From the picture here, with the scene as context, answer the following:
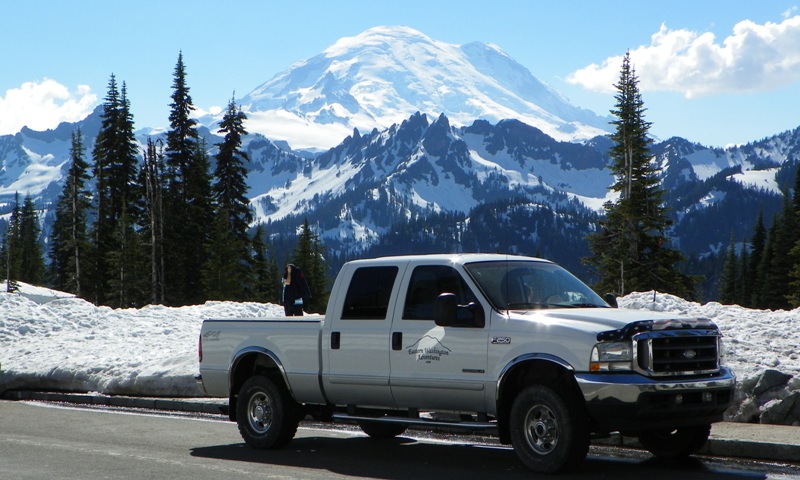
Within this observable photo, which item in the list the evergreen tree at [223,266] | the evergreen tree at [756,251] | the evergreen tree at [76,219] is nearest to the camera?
the evergreen tree at [223,266]

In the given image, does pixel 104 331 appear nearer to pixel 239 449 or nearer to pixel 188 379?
pixel 188 379

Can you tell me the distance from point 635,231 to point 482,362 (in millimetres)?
44231

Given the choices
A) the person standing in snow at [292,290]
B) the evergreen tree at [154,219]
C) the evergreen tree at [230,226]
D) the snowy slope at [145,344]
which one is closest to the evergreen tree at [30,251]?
the evergreen tree at [154,219]

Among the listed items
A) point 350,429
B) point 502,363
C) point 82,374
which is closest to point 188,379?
point 82,374

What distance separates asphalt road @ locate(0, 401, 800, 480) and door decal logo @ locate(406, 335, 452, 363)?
3.49 ft

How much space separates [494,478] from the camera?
8.79 meters

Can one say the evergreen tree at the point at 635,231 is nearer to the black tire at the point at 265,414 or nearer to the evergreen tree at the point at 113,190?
the evergreen tree at the point at 113,190

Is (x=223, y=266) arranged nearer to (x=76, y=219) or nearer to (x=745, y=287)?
(x=76, y=219)

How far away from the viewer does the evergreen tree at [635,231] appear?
50656 mm

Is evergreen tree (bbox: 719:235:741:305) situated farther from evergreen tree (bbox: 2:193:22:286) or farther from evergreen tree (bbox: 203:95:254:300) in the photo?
evergreen tree (bbox: 2:193:22:286)

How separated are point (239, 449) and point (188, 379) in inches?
237

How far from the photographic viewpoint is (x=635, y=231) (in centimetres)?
5191

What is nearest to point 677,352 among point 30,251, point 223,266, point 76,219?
point 223,266

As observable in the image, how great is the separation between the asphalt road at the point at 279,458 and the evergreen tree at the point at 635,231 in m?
39.7
